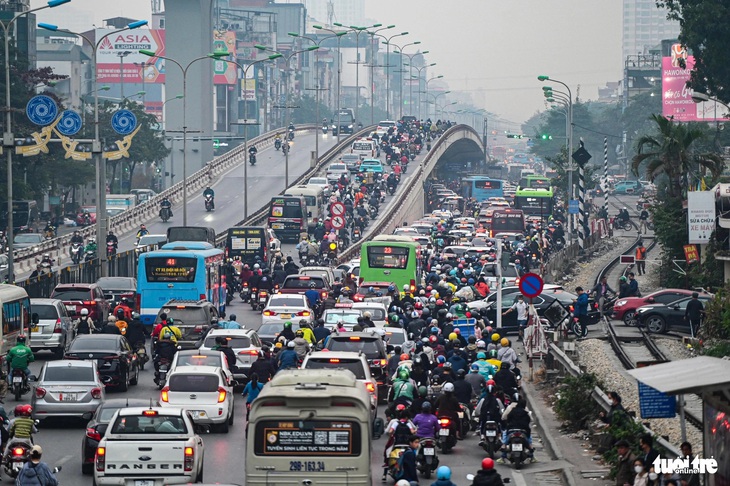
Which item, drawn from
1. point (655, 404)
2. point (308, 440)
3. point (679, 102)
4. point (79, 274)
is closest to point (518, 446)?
point (655, 404)

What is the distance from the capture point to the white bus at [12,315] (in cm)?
3153

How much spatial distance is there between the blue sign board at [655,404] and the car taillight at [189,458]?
5658 mm

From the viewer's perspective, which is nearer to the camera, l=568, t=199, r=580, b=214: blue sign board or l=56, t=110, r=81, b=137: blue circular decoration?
l=56, t=110, r=81, b=137: blue circular decoration

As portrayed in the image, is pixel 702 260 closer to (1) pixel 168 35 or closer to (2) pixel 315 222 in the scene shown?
(2) pixel 315 222

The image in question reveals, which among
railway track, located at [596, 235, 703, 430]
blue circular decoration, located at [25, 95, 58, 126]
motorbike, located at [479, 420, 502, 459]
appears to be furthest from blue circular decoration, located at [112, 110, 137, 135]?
motorbike, located at [479, 420, 502, 459]

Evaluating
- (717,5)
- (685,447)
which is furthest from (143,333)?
(717,5)

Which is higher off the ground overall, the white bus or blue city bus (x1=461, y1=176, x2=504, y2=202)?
blue city bus (x1=461, y1=176, x2=504, y2=202)

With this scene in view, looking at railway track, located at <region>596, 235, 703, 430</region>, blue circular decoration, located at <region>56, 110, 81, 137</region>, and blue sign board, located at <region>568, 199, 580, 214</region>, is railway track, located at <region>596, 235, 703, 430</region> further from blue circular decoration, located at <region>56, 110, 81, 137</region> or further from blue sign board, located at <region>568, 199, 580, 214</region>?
blue sign board, located at <region>568, 199, 580, 214</region>

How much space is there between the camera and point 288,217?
75.0 metres

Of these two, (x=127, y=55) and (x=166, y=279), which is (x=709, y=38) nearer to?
(x=166, y=279)

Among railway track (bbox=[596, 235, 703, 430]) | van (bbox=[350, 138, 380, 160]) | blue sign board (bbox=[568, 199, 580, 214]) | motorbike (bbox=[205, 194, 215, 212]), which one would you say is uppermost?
van (bbox=[350, 138, 380, 160])

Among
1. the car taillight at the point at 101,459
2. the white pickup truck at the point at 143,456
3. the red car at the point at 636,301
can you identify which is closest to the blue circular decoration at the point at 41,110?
the red car at the point at 636,301

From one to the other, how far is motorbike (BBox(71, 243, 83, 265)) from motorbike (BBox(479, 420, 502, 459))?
38.9m

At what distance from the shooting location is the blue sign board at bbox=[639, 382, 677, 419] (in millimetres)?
17812
